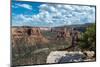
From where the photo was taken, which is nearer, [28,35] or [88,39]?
[28,35]

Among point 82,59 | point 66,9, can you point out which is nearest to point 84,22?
point 66,9

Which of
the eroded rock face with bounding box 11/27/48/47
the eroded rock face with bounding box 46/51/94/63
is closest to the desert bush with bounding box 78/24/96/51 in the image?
the eroded rock face with bounding box 46/51/94/63

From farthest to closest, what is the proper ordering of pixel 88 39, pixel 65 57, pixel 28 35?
1. pixel 88 39
2. pixel 65 57
3. pixel 28 35

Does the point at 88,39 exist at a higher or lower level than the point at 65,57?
higher

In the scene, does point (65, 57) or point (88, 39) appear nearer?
point (65, 57)

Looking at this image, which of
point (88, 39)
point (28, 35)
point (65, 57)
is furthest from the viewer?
point (88, 39)

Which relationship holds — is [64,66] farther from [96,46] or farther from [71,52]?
[96,46]

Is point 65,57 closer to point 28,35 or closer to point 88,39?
point 88,39

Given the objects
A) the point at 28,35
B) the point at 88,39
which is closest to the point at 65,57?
the point at 88,39

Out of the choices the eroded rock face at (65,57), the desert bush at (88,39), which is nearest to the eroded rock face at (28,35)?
the eroded rock face at (65,57)

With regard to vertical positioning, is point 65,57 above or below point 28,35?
below
